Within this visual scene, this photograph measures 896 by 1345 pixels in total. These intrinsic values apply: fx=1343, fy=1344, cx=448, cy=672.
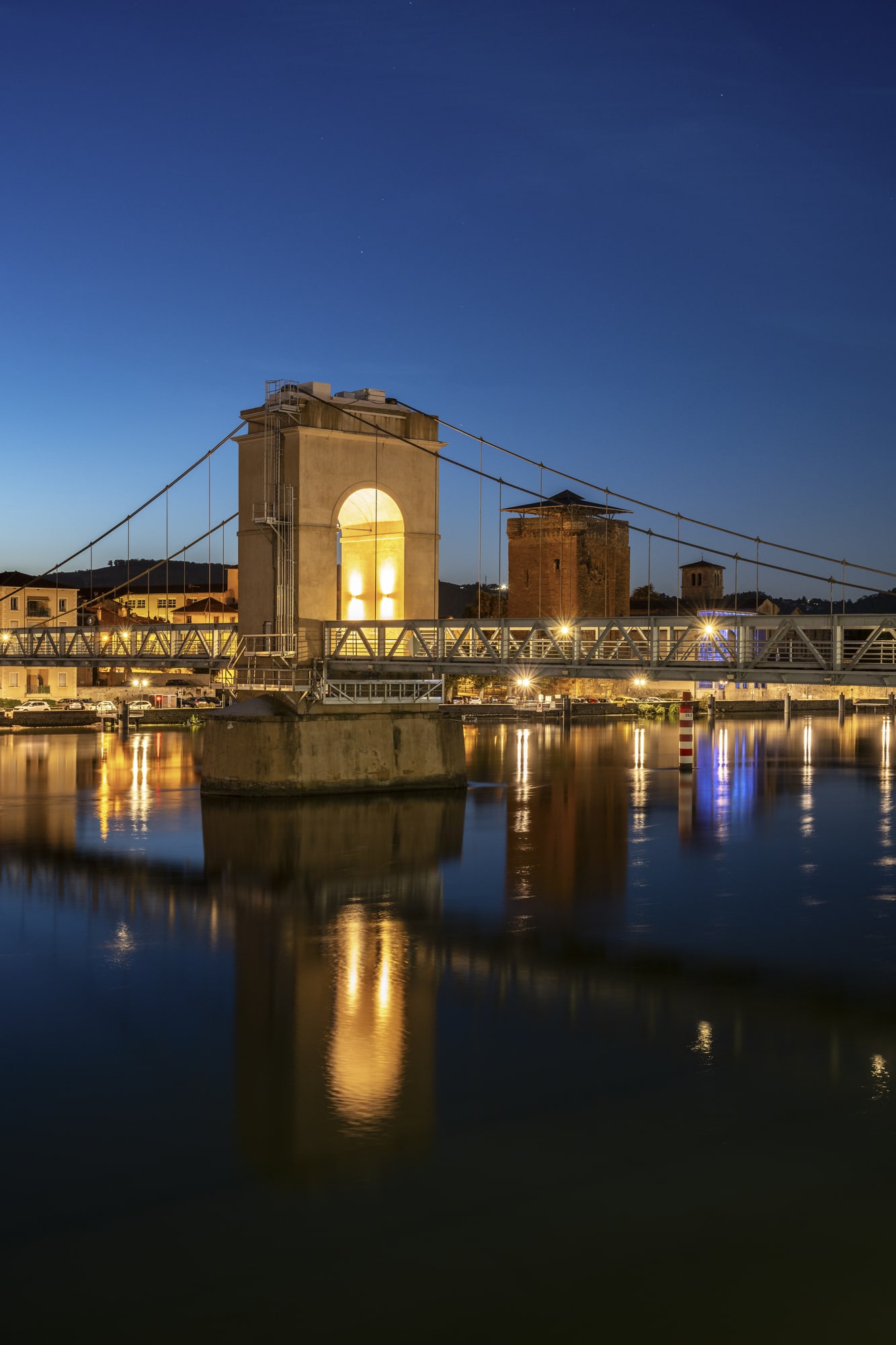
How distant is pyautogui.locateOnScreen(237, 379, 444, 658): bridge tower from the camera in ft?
107

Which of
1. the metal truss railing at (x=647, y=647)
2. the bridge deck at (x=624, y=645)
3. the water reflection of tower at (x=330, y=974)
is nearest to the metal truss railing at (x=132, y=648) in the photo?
the bridge deck at (x=624, y=645)

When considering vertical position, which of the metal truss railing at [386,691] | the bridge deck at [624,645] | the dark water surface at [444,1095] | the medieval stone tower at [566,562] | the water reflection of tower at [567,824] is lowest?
the dark water surface at [444,1095]

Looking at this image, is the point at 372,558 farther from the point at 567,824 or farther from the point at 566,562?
the point at 566,562

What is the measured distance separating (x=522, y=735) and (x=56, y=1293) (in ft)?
190

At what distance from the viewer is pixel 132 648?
177 feet

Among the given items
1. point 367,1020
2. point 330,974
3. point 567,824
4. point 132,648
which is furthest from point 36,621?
point 367,1020

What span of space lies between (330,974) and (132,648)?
38998 mm

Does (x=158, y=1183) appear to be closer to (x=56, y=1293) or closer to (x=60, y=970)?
(x=56, y=1293)

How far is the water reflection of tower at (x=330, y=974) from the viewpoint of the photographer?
11461mm

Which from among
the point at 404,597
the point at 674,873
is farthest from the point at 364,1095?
the point at 404,597

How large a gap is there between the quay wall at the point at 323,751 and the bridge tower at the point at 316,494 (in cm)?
190

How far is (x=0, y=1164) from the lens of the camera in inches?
414

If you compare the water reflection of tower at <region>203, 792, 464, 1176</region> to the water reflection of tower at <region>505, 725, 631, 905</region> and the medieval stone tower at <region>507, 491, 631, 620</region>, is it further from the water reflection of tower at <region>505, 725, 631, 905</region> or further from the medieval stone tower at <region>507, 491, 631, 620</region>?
the medieval stone tower at <region>507, 491, 631, 620</region>

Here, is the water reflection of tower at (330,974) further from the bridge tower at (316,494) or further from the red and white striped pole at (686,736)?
the red and white striped pole at (686,736)
